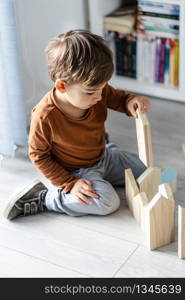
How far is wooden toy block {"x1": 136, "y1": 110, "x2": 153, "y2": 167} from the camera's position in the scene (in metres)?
1.58

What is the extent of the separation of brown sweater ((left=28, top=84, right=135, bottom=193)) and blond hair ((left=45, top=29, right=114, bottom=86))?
5.5 inches

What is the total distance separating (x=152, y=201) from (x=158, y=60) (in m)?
0.88

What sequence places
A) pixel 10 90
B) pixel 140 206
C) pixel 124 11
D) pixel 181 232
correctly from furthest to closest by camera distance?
1. pixel 124 11
2. pixel 10 90
3. pixel 140 206
4. pixel 181 232

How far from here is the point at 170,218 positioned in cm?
150

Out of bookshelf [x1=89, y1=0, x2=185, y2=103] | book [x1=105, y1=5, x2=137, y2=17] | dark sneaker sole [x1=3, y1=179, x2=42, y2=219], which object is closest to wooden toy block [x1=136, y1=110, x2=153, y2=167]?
dark sneaker sole [x1=3, y1=179, x2=42, y2=219]

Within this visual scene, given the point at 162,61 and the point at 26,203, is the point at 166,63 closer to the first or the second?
the point at 162,61

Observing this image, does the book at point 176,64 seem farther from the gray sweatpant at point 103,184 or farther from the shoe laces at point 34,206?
the shoe laces at point 34,206

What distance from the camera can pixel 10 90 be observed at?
188 cm

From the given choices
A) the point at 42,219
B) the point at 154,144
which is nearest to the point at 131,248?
the point at 42,219

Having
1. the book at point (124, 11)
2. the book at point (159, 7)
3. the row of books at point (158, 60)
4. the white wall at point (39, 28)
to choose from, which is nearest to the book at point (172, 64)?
the row of books at point (158, 60)

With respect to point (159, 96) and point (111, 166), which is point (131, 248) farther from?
point (159, 96)

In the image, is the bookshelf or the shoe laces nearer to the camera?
the shoe laces

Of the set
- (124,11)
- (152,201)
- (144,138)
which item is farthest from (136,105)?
(124,11)

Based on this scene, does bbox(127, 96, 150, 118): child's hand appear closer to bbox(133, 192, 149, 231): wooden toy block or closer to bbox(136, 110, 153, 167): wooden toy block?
bbox(136, 110, 153, 167): wooden toy block
